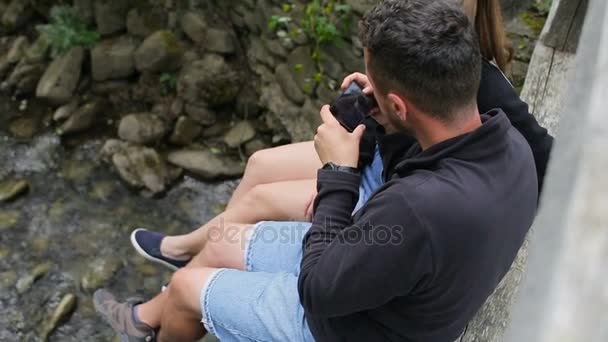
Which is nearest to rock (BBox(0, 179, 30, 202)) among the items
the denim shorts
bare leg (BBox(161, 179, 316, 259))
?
bare leg (BBox(161, 179, 316, 259))

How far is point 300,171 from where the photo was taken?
205 cm

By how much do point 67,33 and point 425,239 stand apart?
4.00 m

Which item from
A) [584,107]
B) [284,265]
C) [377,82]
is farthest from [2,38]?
[584,107]

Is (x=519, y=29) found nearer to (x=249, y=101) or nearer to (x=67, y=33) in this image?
(x=249, y=101)

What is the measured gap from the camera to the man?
121 cm

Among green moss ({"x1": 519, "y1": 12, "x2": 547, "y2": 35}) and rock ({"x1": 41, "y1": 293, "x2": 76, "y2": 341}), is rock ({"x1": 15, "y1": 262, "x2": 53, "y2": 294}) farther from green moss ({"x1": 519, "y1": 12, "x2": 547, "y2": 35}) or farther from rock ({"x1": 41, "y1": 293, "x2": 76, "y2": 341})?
green moss ({"x1": 519, "y1": 12, "x2": 547, "y2": 35})

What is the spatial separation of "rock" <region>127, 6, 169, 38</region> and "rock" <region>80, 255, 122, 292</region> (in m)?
1.79

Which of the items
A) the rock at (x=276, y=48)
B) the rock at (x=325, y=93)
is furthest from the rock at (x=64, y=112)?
the rock at (x=325, y=93)

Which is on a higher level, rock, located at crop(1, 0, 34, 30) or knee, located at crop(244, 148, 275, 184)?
knee, located at crop(244, 148, 275, 184)

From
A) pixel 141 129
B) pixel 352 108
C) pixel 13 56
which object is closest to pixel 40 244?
pixel 141 129

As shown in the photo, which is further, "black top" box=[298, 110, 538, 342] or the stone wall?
the stone wall

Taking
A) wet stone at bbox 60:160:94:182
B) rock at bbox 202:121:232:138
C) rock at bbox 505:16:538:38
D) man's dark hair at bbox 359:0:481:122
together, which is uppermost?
man's dark hair at bbox 359:0:481:122

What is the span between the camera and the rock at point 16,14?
4840 millimetres

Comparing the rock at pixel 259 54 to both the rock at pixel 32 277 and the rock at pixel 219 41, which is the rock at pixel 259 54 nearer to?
the rock at pixel 219 41
